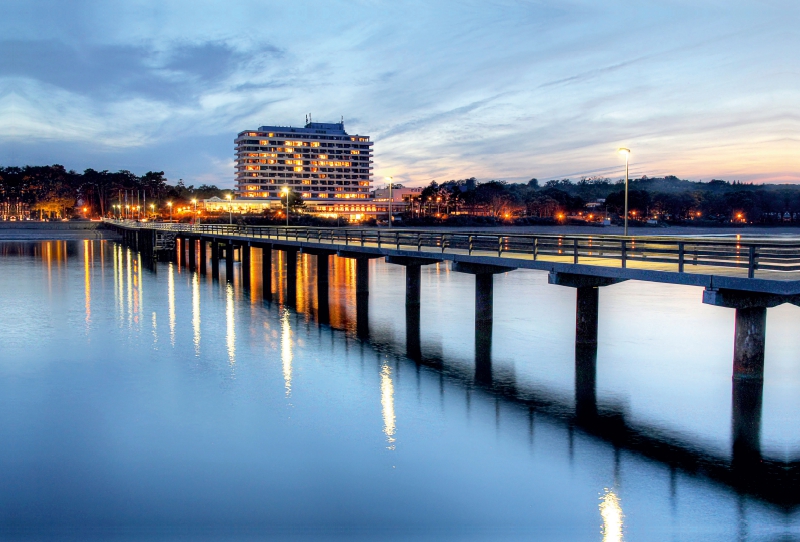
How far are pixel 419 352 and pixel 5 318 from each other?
22062 mm

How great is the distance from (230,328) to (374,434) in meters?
16.3

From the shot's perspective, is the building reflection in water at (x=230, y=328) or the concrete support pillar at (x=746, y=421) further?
the building reflection in water at (x=230, y=328)

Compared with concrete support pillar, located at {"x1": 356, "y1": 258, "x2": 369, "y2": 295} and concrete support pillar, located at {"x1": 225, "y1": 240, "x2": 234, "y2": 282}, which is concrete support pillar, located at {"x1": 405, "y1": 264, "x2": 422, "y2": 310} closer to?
concrete support pillar, located at {"x1": 356, "y1": 258, "x2": 369, "y2": 295}

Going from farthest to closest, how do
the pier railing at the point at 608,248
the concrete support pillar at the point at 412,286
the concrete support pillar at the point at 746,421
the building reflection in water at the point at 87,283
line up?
1. the building reflection in water at the point at 87,283
2. the concrete support pillar at the point at 412,286
3. the pier railing at the point at 608,248
4. the concrete support pillar at the point at 746,421

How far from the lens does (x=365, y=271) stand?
36.6 m

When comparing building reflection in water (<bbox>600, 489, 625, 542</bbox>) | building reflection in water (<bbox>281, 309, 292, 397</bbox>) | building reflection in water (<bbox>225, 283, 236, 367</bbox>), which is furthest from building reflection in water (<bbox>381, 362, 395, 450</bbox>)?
building reflection in water (<bbox>225, 283, 236, 367</bbox>)

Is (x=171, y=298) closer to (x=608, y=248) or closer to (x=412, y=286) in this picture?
(x=412, y=286)

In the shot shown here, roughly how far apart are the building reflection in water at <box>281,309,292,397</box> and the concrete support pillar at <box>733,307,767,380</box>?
11.9 meters

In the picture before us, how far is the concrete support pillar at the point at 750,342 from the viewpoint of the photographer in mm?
17141

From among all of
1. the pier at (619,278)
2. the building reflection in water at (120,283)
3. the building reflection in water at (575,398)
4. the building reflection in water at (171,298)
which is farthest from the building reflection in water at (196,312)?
Answer: the pier at (619,278)

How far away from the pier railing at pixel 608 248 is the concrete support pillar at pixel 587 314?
1042 mm

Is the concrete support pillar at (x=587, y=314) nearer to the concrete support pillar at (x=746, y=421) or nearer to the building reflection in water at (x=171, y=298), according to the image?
the concrete support pillar at (x=746, y=421)

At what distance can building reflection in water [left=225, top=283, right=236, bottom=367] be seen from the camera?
24.7m

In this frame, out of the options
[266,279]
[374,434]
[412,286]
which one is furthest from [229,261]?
[374,434]
